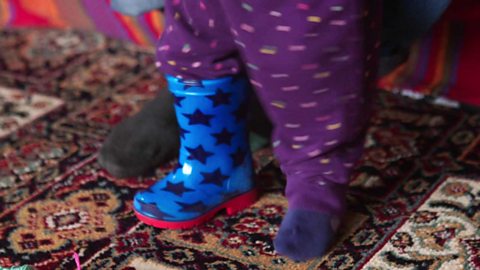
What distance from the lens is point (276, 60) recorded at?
2.91ft

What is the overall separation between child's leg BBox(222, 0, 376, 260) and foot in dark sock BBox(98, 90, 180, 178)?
27 centimetres

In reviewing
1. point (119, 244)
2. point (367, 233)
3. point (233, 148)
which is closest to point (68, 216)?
point (119, 244)

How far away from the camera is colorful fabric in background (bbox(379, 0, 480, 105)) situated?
134cm

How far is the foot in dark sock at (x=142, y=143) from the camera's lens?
3.97 feet

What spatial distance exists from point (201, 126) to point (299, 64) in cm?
22

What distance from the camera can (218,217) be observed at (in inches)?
43.7

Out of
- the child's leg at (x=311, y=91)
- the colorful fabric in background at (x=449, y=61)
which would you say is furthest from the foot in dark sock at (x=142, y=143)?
the colorful fabric in background at (x=449, y=61)

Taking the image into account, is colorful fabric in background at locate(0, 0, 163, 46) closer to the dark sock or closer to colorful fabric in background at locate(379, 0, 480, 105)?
the dark sock

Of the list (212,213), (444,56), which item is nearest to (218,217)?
(212,213)

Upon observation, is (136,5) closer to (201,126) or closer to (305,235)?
(201,126)

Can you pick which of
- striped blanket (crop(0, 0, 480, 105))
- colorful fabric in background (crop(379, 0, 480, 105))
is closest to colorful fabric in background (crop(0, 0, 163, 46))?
striped blanket (crop(0, 0, 480, 105))

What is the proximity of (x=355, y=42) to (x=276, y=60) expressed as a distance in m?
0.08

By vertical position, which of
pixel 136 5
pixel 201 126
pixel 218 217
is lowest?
pixel 218 217

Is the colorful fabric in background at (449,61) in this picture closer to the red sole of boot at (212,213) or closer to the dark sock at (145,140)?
the dark sock at (145,140)
